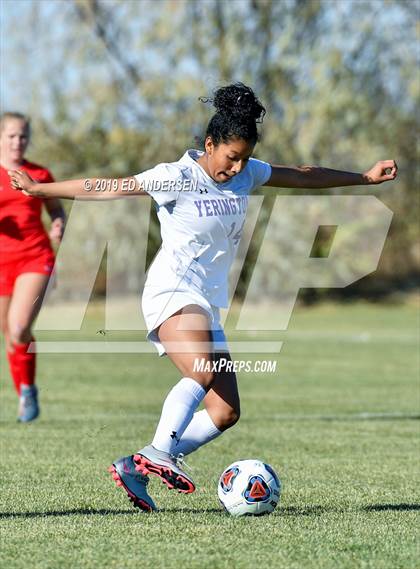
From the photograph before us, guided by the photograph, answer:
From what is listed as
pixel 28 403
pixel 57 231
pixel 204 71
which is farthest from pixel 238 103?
pixel 204 71

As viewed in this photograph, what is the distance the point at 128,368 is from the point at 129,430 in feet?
24.5

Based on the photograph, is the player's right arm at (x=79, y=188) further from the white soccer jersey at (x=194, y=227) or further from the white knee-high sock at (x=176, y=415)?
the white knee-high sock at (x=176, y=415)

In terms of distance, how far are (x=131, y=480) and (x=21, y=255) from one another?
15.0ft

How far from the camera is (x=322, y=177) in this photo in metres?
6.38

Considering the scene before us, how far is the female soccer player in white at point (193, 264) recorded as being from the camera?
570cm

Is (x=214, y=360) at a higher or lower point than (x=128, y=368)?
higher

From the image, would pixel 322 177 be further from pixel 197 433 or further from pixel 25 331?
pixel 25 331

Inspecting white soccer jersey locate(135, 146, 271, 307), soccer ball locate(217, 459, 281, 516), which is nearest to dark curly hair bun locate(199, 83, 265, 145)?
white soccer jersey locate(135, 146, 271, 307)

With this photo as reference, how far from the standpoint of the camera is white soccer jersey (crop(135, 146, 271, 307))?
5.85 metres

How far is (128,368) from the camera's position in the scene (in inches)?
685

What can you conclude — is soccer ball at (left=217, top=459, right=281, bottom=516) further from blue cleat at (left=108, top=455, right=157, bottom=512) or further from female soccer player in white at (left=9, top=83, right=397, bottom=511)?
blue cleat at (left=108, top=455, right=157, bottom=512)

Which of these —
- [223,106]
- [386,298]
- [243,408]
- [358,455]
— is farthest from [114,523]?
[386,298]

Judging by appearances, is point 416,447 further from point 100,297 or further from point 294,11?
point 100,297

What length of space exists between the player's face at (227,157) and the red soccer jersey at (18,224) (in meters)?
4.23
